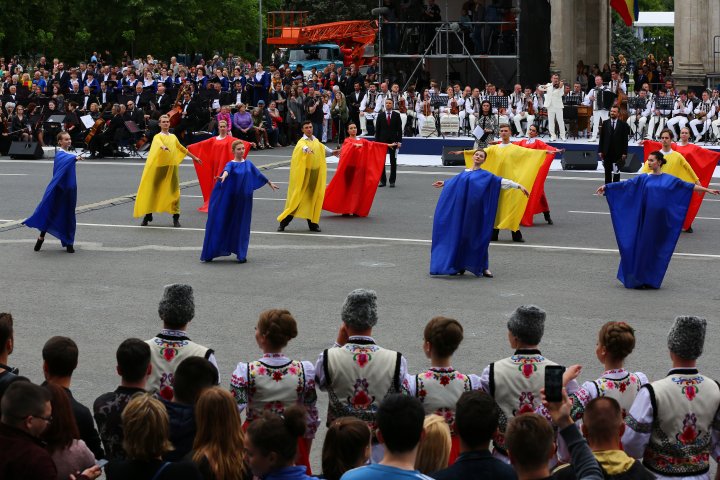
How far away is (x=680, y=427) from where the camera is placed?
7035 mm

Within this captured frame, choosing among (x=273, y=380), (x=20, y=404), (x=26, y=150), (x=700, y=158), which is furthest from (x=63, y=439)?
(x=26, y=150)

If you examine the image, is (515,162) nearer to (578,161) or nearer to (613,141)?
(613,141)

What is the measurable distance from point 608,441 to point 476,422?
0.63 m

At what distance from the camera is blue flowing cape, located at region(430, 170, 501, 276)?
16656 mm

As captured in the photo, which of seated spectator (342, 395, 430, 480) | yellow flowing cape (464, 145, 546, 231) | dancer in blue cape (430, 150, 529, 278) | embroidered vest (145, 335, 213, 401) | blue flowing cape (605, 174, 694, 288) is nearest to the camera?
seated spectator (342, 395, 430, 480)

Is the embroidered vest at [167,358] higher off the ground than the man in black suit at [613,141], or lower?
lower

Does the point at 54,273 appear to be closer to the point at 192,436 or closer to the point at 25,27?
the point at 192,436

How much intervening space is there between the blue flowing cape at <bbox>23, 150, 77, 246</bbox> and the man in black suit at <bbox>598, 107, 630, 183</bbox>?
410 inches

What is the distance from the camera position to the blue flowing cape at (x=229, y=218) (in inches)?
698

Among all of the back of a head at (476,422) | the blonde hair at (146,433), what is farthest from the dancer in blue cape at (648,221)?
→ the blonde hair at (146,433)

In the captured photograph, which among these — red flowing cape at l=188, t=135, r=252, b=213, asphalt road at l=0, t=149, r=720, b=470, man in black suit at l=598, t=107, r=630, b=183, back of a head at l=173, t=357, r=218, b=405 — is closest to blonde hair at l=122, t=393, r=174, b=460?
back of a head at l=173, t=357, r=218, b=405

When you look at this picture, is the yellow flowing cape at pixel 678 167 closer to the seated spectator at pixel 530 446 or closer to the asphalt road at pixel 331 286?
the asphalt road at pixel 331 286

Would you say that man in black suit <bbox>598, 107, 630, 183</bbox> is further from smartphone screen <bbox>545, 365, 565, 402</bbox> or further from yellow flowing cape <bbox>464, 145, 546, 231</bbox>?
smartphone screen <bbox>545, 365, 565, 402</bbox>

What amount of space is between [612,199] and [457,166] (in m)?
15.1
